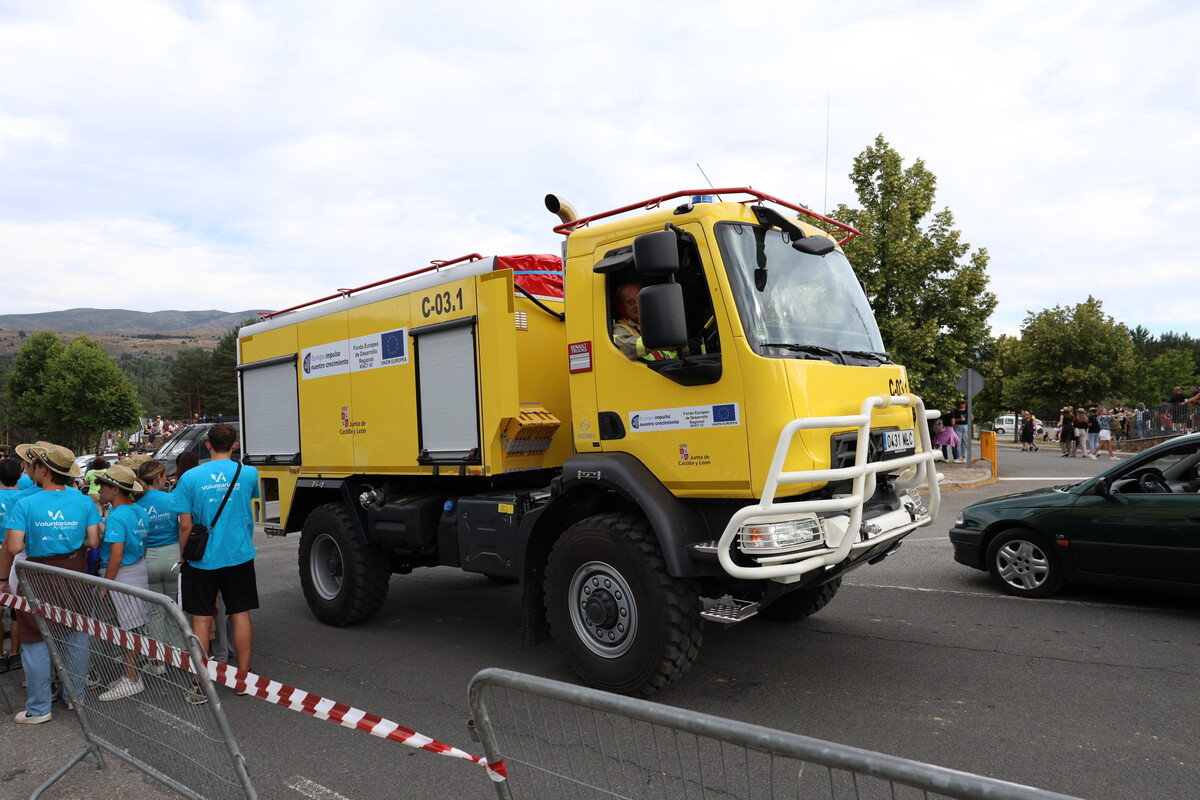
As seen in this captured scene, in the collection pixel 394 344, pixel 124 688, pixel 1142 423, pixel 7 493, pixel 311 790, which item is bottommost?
pixel 311 790

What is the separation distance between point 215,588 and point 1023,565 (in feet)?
21.0

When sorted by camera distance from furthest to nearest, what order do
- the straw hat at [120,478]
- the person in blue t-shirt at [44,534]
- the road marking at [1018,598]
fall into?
the road marking at [1018,598], the straw hat at [120,478], the person in blue t-shirt at [44,534]

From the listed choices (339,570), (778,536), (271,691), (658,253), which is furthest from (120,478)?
(778,536)

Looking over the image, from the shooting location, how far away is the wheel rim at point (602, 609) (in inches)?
181

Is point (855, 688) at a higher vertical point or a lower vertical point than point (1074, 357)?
lower

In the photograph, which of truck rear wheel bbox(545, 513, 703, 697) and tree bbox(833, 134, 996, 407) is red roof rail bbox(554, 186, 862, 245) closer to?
truck rear wheel bbox(545, 513, 703, 697)

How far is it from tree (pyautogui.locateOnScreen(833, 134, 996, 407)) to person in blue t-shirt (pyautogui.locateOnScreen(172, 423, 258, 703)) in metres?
17.0

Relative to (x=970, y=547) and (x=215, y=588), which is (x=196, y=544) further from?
(x=970, y=547)

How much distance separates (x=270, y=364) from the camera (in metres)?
7.71

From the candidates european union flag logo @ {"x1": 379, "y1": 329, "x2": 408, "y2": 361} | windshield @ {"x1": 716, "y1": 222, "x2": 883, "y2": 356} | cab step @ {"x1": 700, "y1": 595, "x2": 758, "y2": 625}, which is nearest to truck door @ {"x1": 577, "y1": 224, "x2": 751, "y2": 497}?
windshield @ {"x1": 716, "y1": 222, "x2": 883, "y2": 356}

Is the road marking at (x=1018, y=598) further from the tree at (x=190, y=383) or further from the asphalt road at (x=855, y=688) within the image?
the tree at (x=190, y=383)

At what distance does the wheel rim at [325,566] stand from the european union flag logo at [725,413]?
406 cm

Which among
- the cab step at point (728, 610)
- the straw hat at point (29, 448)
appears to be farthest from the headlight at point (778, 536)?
the straw hat at point (29, 448)

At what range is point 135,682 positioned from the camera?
11.8 feet
